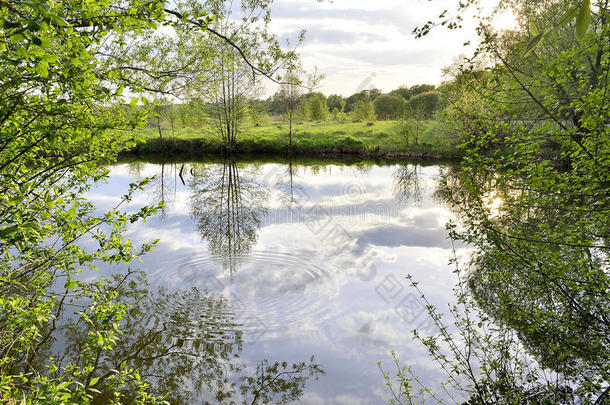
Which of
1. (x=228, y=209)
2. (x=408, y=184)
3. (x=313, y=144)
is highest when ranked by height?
(x=313, y=144)

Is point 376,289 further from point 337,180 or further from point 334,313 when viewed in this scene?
point 337,180

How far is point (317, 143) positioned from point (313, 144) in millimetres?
500

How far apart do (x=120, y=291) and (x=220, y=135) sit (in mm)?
33597

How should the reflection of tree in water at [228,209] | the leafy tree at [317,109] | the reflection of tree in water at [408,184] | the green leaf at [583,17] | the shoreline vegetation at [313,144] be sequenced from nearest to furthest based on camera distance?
1. the green leaf at [583,17]
2. the reflection of tree in water at [228,209]
3. the reflection of tree in water at [408,184]
4. the shoreline vegetation at [313,144]
5. the leafy tree at [317,109]

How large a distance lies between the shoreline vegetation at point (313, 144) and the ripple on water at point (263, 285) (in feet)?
96.5

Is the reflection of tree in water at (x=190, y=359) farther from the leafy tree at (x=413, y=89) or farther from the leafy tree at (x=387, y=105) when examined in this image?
the leafy tree at (x=413, y=89)

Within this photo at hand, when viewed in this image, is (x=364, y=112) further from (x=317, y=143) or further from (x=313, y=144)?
(x=313, y=144)

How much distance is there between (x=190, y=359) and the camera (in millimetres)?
6875

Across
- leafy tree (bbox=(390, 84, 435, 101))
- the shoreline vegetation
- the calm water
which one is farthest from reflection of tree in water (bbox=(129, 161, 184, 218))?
leafy tree (bbox=(390, 84, 435, 101))

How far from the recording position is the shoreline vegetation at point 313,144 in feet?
125

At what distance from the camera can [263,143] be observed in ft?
138

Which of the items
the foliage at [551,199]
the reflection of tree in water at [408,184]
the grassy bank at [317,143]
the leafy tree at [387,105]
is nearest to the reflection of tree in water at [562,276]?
the foliage at [551,199]

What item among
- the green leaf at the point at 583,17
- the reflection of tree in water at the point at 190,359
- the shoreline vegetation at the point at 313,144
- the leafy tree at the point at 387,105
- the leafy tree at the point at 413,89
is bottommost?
the reflection of tree in water at the point at 190,359

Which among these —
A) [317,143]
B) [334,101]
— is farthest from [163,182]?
[334,101]
